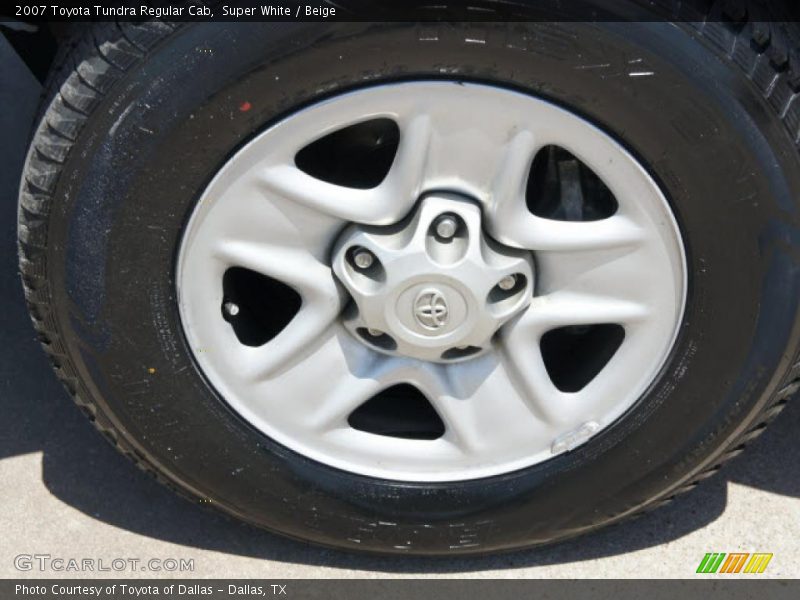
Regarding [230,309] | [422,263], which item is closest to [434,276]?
[422,263]

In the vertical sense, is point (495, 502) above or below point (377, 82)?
below

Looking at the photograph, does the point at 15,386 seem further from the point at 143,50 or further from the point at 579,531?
the point at 579,531

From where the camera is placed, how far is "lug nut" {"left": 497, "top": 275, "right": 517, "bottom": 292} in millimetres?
1744

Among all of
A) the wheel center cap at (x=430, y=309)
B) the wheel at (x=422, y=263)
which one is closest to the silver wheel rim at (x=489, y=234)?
the wheel at (x=422, y=263)

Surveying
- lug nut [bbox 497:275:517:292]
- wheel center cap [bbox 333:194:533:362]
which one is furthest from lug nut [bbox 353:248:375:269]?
lug nut [bbox 497:275:517:292]

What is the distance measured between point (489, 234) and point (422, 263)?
0.41 feet

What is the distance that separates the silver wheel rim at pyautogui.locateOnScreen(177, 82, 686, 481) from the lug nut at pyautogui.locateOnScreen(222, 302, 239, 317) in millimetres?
47

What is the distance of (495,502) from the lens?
6.29 feet

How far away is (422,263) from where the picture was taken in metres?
1.68

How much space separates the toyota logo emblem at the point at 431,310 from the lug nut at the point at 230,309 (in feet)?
1.11
